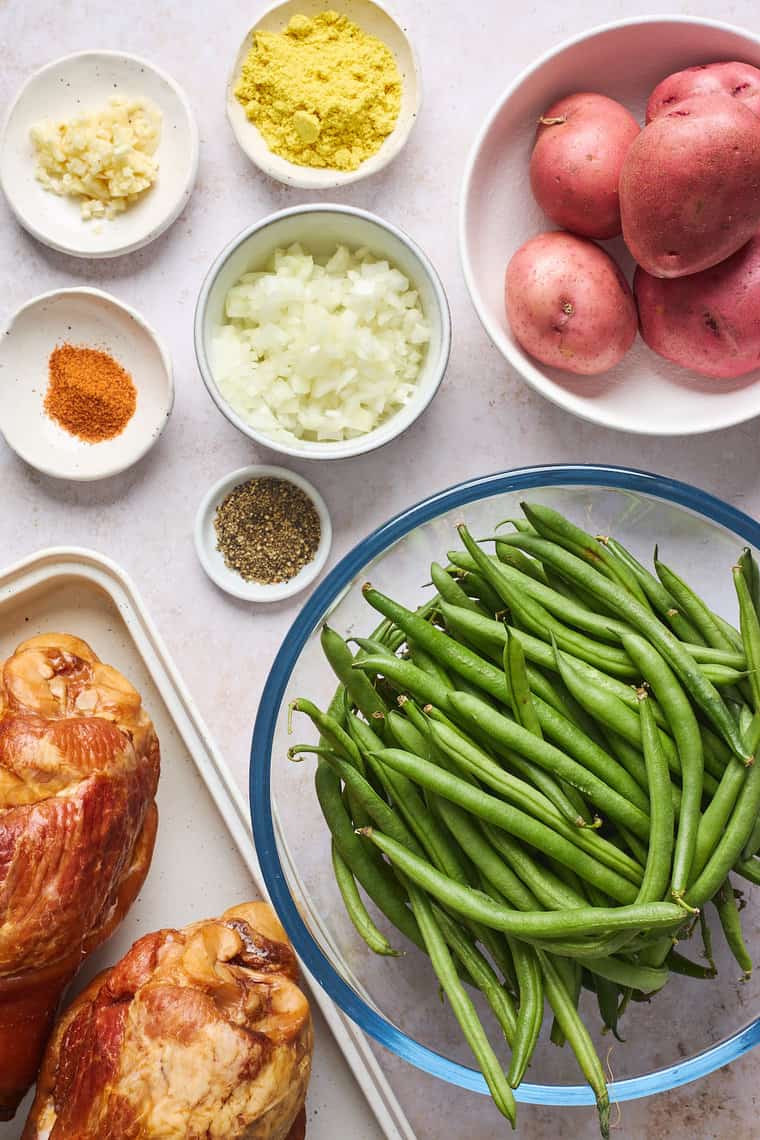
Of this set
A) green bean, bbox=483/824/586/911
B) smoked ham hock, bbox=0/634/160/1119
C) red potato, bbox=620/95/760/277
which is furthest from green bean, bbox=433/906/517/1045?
red potato, bbox=620/95/760/277

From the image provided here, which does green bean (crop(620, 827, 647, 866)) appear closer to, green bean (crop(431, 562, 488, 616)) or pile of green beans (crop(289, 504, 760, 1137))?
pile of green beans (crop(289, 504, 760, 1137))

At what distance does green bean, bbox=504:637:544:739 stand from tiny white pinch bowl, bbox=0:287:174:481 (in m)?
0.78

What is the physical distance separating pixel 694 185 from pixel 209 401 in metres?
0.85

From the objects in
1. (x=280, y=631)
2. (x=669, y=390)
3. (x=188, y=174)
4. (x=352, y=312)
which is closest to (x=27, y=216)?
(x=188, y=174)

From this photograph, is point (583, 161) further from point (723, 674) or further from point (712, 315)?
point (723, 674)

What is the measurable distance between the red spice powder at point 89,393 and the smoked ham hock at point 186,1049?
0.84 meters

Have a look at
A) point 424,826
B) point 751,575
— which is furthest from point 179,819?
point 751,575

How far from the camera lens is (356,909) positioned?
143cm

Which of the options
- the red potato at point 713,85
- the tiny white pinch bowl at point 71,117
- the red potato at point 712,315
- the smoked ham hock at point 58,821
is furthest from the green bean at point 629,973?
the tiny white pinch bowl at point 71,117

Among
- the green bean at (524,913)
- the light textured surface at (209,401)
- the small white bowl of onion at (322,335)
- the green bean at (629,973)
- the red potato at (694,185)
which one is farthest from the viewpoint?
the light textured surface at (209,401)

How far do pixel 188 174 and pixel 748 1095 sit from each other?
70.2 inches

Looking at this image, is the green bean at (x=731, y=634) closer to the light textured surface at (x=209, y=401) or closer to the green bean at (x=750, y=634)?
the green bean at (x=750, y=634)

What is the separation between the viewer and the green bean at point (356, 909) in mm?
1402

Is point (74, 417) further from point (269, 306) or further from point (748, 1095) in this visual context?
point (748, 1095)
